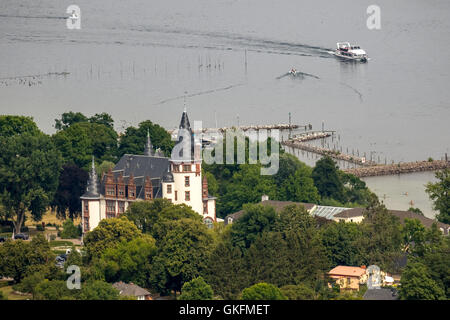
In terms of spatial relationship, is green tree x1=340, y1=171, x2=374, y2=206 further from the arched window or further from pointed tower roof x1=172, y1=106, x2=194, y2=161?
pointed tower roof x1=172, y1=106, x2=194, y2=161

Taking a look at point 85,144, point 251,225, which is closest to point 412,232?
point 251,225

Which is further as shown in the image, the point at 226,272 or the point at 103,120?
the point at 103,120

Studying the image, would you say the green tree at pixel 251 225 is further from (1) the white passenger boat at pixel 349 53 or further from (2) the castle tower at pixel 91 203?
(1) the white passenger boat at pixel 349 53

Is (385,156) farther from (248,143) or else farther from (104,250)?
(104,250)

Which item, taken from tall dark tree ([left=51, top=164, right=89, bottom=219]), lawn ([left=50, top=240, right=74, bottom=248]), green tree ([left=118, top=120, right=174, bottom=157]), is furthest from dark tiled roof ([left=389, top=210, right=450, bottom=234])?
tall dark tree ([left=51, top=164, right=89, bottom=219])

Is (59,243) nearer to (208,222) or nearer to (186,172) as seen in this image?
(186,172)
